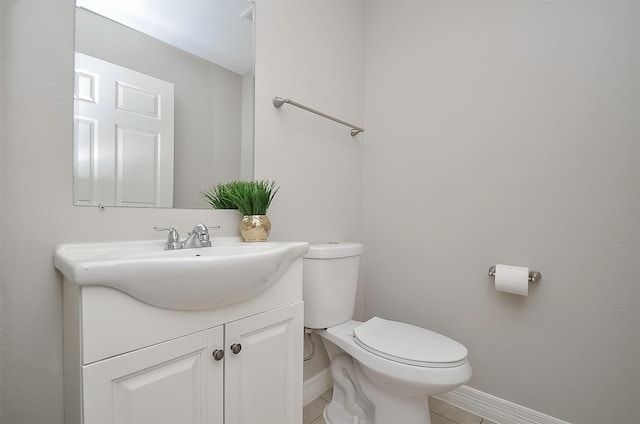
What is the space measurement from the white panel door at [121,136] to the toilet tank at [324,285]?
0.63 m

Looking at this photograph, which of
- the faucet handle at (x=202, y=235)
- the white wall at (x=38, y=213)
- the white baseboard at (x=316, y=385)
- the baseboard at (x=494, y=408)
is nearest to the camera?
the white wall at (x=38, y=213)

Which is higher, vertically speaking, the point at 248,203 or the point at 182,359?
the point at 248,203

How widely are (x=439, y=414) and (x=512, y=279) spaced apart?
745 mm

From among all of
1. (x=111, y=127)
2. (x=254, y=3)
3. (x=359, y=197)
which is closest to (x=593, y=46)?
(x=359, y=197)

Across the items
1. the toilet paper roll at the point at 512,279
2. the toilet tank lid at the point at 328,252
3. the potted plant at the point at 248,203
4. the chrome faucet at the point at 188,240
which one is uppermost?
the potted plant at the point at 248,203

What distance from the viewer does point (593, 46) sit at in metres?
1.13

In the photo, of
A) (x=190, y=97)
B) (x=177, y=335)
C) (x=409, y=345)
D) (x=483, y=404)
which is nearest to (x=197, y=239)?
(x=177, y=335)

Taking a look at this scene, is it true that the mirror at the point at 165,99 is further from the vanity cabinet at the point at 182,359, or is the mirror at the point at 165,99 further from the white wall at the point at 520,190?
the white wall at the point at 520,190

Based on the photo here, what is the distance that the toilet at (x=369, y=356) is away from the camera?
0.99 m

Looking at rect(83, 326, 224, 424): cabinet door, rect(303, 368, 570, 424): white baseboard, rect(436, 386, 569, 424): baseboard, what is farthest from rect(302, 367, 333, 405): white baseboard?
rect(83, 326, 224, 424): cabinet door

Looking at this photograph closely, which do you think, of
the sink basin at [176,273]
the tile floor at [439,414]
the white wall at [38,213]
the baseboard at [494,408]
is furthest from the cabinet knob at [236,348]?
the baseboard at [494,408]

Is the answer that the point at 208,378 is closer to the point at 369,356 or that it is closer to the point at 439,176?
the point at 369,356

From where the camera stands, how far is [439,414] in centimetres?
138

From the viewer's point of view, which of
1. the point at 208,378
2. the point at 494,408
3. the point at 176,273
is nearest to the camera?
the point at 176,273
